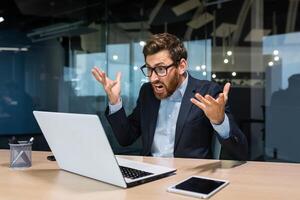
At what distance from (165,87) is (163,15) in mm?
2825

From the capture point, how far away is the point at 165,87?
164 centimetres

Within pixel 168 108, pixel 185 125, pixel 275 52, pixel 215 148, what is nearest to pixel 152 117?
pixel 168 108

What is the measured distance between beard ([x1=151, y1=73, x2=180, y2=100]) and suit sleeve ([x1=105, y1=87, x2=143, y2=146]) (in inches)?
6.3

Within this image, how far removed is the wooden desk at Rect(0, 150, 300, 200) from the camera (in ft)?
3.17

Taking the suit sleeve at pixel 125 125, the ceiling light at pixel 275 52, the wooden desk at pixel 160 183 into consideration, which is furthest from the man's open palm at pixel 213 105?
the ceiling light at pixel 275 52

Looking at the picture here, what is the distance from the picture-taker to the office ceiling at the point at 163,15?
12.4 ft

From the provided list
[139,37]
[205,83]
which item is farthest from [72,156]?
[139,37]

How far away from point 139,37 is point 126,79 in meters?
0.55

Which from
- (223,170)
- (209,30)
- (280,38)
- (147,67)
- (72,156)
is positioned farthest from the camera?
(209,30)

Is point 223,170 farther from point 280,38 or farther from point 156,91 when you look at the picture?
point 280,38

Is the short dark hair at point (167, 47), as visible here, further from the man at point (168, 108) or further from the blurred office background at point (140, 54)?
the blurred office background at point (140, 54)

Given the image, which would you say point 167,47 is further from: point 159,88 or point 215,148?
point 215,148

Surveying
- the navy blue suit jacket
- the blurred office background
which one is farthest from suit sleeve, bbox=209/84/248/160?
the blurred office background

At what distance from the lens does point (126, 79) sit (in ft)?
14.1
